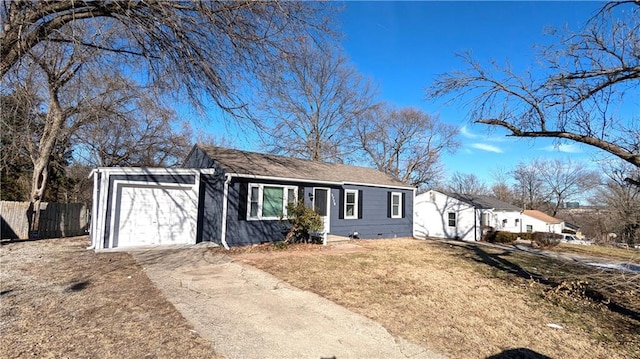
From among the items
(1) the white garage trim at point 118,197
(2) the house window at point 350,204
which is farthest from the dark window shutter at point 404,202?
(1) the white garage trim at point 118,197

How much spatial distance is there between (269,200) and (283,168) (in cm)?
189

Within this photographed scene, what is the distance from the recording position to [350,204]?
571 inches

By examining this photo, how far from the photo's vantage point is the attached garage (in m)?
9.77

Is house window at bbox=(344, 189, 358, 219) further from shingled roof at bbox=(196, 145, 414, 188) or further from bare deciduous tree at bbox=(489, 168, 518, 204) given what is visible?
bare deciduous tree at bbox=(489, 168, 518, 204)

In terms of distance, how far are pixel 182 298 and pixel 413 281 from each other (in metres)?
4.42

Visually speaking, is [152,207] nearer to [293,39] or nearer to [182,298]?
[182,298]

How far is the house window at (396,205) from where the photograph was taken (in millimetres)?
16328

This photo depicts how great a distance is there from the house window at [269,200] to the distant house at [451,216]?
1259 cm

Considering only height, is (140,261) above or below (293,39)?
below

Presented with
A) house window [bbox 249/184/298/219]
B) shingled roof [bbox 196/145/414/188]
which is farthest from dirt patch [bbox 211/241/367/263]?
shingled roof [bbox 196/145/414/188]

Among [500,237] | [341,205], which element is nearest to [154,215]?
[341,205]

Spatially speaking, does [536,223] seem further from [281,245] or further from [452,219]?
[281,245]

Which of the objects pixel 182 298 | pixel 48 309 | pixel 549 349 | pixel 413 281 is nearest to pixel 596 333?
pixel 549 349

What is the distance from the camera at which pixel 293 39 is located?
5.83 meters
